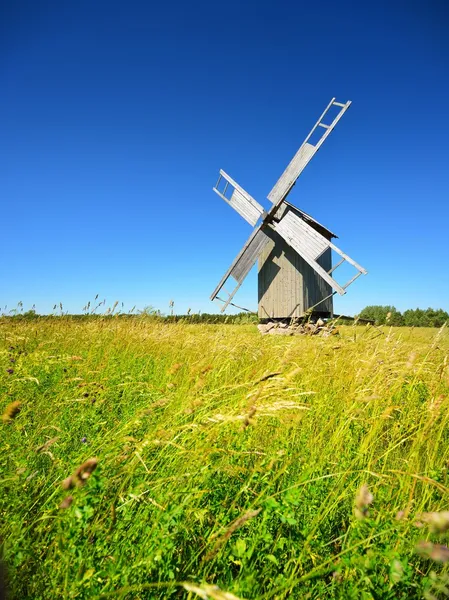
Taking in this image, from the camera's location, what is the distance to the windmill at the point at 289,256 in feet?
41.9

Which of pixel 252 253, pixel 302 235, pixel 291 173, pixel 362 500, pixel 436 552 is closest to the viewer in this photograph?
pixel 436 552

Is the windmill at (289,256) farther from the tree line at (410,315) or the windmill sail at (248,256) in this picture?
the tree line at (410,315)

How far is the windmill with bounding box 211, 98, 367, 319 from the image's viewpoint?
1278 centimetres

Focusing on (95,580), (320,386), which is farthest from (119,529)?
(320,386)

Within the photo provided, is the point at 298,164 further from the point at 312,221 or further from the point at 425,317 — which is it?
the point at 425,317

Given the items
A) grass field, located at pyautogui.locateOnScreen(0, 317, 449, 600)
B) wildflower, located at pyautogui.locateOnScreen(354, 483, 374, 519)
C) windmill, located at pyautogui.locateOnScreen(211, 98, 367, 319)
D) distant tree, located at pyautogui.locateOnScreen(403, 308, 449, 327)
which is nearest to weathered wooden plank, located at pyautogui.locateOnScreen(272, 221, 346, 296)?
windmill, located at pyautogui.locateOnScreen(211, 98, 367, 319)

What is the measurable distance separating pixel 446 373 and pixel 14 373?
3.79 meters

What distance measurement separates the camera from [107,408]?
2924 mm

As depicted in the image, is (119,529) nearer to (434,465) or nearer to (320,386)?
(434,465)

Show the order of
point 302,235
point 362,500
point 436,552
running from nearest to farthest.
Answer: point 436,552 < point 362,500 < point 302,235

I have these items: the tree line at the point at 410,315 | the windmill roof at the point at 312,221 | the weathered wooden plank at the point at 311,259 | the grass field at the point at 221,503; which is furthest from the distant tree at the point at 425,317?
the grass field at the point at 221,503

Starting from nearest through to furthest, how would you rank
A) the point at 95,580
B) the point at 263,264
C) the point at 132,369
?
the point at 95,580, the point at 132,369, the point at 263,264

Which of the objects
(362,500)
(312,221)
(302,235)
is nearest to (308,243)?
(302,235)

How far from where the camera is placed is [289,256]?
13.6 meters
